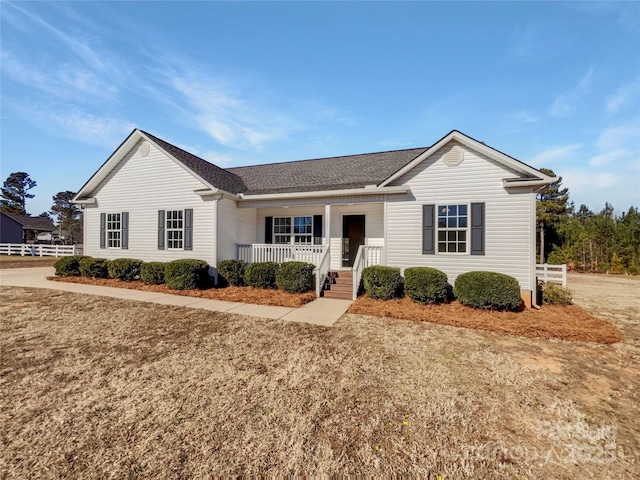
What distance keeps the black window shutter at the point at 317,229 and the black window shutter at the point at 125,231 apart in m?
8.34

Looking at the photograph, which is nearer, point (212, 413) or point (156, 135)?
point (212, 413)

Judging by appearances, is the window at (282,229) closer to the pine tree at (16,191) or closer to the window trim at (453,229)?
the window trim at (453,229)

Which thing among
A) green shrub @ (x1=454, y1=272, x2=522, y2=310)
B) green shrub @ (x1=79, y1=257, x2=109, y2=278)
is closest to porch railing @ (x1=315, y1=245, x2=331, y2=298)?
green shrub @ (x1=454, y1=272, x2=522, y2=310)

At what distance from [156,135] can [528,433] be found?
14.6 metres

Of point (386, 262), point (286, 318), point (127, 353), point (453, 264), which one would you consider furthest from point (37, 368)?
point (453, 264)

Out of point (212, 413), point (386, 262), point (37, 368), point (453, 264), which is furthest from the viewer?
point (386, 262)

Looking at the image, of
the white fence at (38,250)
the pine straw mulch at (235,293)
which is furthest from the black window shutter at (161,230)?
the white fence at (38,250)

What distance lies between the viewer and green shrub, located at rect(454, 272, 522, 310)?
23.8ft

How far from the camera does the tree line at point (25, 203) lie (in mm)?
51438

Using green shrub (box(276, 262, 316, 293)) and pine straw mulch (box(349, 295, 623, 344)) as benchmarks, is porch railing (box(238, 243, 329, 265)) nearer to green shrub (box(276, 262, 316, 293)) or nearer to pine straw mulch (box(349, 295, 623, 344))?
green shrub (box(276, 262, 316, 293))

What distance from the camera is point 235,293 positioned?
918cm

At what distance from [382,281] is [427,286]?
1.29 m

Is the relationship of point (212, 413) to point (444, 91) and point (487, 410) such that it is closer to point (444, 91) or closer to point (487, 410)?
point (487, 410)

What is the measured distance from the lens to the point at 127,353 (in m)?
4.49
